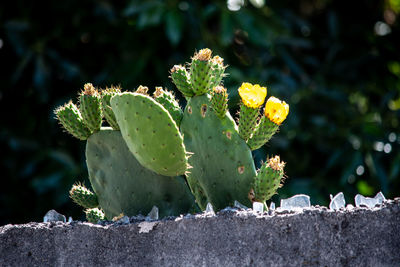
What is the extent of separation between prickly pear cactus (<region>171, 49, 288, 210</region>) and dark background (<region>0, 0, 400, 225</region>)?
8.04 ft

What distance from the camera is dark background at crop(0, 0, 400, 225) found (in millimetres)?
4406

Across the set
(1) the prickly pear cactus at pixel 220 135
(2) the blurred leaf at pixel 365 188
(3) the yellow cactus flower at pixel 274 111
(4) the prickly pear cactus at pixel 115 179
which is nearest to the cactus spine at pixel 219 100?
(1) the prickly pear cactus at pixel 220 135

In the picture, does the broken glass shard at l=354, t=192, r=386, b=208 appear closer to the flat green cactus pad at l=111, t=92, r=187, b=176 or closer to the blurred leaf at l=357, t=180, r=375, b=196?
the flat green cactus pad at l=111, t=92, r=187, b=176

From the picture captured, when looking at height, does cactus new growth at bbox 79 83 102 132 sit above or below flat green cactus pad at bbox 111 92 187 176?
above

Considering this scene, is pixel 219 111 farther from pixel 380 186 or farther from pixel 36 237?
pixel 380 186

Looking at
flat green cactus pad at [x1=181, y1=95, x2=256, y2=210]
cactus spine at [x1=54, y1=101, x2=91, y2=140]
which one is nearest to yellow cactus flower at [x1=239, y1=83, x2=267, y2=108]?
flat green cactus pad at [x1=181, y1=95, x2=256, y2=210]

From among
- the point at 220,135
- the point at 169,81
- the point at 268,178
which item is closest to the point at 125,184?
the point at 220,135

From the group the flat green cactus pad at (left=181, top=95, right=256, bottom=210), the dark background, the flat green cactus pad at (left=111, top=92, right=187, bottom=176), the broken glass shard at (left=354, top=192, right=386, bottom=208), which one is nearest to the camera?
the broken glass shard at (left=354, top=192, right=386, bottom=208)

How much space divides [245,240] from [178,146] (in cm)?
30

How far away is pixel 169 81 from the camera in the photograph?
4.31 m

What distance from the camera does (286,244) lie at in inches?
52.0

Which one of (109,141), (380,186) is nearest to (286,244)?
(109,141)

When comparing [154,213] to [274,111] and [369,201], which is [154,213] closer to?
[274,111]

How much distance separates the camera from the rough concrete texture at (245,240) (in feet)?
4.27
